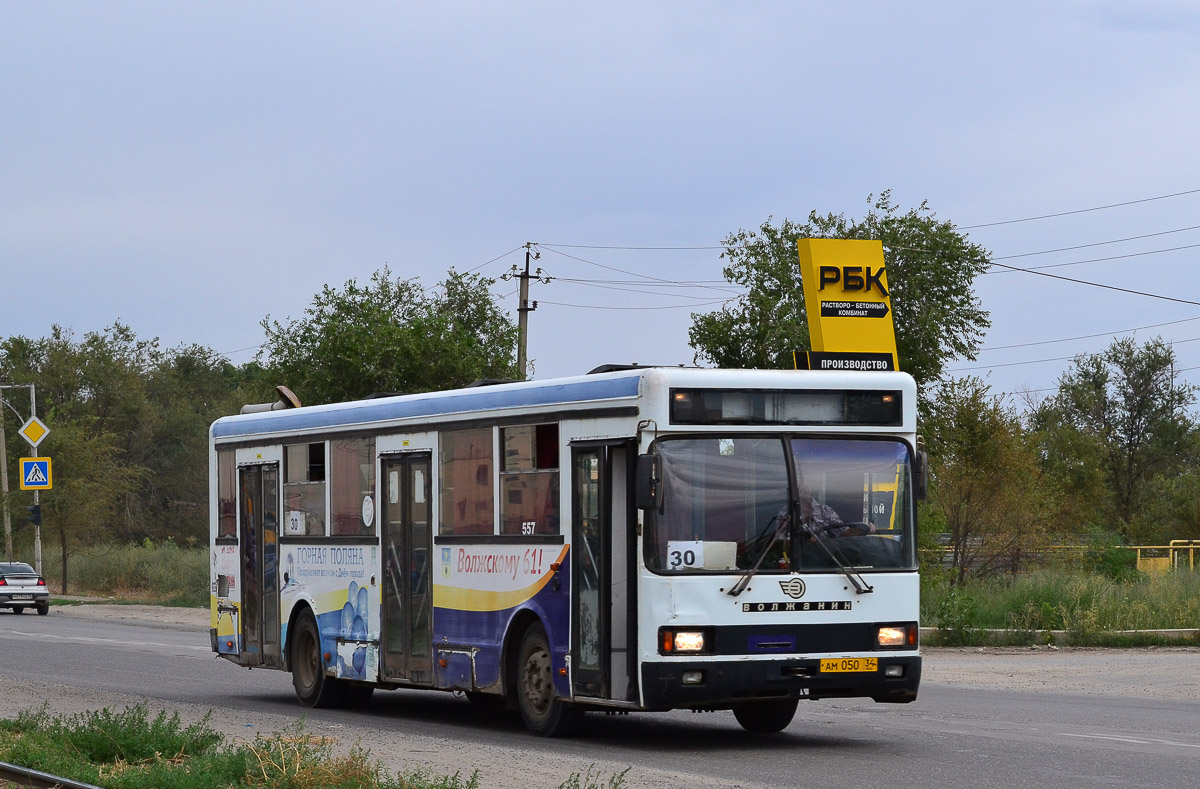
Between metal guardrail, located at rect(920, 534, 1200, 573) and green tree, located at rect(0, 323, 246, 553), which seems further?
green tree, located at rect(0, 323, 246, 553)

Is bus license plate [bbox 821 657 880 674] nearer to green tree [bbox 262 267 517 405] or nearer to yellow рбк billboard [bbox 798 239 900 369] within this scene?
yellow рбк billboard [bbox 798 239 900 369]

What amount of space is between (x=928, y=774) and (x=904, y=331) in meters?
30.3

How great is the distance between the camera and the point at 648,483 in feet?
39.1

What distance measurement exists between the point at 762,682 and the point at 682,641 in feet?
2.26

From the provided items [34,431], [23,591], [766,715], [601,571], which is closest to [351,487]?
[601,571]

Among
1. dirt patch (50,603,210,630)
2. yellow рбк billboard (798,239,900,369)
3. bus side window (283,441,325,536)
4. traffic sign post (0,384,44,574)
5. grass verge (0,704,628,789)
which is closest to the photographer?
grass verge (0,704,628,789)

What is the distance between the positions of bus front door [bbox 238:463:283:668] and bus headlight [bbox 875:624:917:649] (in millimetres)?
7579

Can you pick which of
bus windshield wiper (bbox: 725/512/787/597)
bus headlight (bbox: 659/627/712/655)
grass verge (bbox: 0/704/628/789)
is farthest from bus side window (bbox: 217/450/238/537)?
bus windshield wiper (bbox: 725/512/787/597)

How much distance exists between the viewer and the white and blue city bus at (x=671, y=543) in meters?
12.2

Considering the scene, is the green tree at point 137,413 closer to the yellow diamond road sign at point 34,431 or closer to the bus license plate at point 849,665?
the yellow diamond road sign at point 34,431

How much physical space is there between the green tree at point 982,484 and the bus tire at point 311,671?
19.1 m

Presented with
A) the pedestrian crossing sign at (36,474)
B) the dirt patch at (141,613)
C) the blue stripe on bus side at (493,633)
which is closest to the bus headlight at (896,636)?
the blue stripe on bus side at (493,633)

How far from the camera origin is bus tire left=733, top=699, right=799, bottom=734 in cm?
1397

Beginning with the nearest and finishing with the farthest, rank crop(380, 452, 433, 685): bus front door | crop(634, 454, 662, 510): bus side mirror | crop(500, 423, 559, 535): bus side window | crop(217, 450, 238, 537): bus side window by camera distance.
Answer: crop(634, 454, 662, 510): bus side mirror
crop(500, 423, 559, 535): bus side window
crop(380, 452, 433, 685): bus front door
crop(217, 450, 238, 537): bus side window
